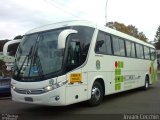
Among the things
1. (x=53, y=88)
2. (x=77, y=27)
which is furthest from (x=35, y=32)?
(x=53, y=88)

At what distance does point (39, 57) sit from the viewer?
10039mm

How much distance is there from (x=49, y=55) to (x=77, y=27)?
1670 mm

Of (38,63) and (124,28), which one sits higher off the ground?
(124,28)

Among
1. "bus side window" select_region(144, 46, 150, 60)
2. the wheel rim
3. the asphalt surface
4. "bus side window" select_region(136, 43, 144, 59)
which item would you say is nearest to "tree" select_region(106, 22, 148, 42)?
"bus side window" select_region(144, 46, 150, 60)

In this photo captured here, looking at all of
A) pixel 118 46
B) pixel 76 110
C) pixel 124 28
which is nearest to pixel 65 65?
pixel 76 110

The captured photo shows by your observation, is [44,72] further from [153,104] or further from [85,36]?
[153,104]

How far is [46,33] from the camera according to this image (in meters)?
10.6

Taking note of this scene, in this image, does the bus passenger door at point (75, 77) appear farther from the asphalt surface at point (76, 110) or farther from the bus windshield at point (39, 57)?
the asphalt surface at point (76, 110)

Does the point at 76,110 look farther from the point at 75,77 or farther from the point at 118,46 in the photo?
the point at 118,46

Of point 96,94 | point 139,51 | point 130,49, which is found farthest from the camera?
point 139,51

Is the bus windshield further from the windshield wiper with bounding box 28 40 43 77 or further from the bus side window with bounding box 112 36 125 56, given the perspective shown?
the bus side window with bounding box 112 36 125 56

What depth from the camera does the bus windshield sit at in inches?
383

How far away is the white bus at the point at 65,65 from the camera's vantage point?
9.55 m

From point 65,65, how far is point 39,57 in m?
0.95
